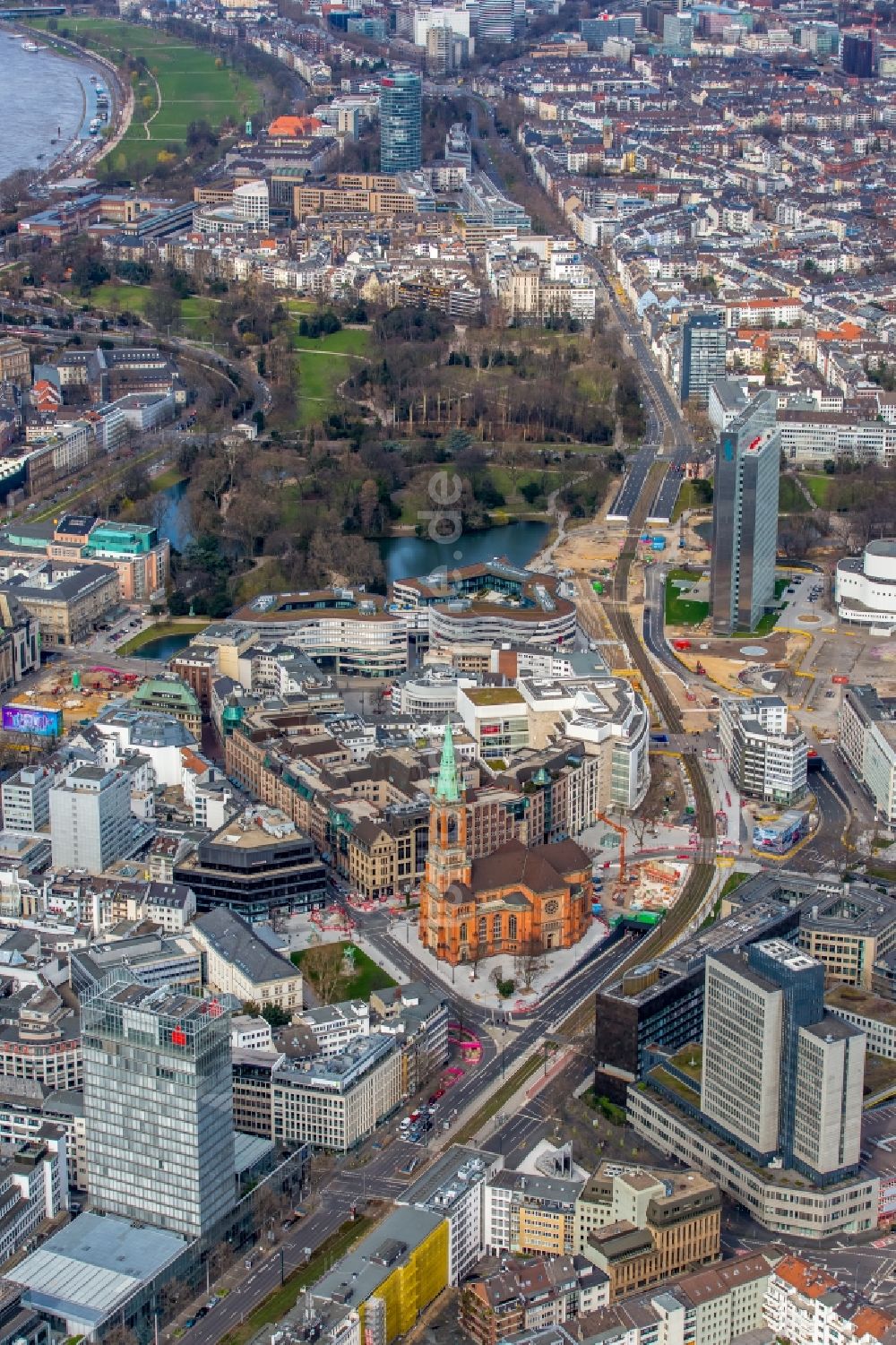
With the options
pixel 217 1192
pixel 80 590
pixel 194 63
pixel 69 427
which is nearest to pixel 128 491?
pixel 69 427

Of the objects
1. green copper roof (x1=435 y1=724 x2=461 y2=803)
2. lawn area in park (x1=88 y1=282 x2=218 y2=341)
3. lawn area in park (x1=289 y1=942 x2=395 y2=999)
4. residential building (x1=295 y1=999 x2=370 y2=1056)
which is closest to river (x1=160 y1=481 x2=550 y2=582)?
lawn area in park (x1=88 y1=282 x2=218 y2=341)

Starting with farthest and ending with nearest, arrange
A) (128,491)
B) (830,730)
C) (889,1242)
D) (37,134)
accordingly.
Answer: (37,134) → (128,491) → (830,730) → (889,1242)

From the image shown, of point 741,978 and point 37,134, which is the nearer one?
point 741,978

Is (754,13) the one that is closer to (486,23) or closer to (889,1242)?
(486,23)

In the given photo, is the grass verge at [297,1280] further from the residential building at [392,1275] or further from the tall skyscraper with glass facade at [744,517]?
the tall skyscraper with glass facade at [744,517]

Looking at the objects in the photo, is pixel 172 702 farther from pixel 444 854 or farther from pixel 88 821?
pixel 444 854

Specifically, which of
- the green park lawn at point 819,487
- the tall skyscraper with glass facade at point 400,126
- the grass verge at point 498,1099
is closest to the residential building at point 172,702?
the grass verge at point 498,1099

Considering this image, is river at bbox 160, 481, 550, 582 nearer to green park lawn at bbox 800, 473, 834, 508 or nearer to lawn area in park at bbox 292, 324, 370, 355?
green park lawn at bbox 800, 473, 834, 508

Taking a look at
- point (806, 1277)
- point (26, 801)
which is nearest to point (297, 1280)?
point (806, 1277)
